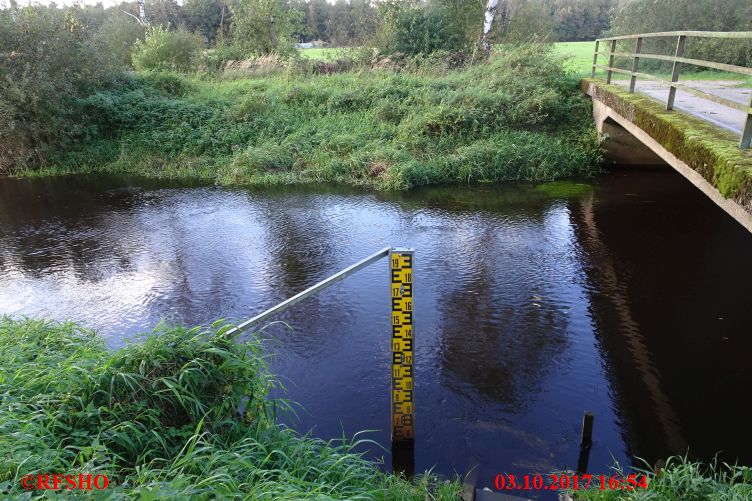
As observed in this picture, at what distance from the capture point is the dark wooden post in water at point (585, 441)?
4.61m

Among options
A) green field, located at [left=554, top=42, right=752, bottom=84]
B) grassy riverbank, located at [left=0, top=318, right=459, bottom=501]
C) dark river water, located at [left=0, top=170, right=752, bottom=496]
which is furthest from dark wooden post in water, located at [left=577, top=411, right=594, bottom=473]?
green field, located at [left=554, top=42, right=752, bottom=84]

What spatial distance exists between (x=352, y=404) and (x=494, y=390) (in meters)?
Answer: 1.55

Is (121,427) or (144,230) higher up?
(121,427)

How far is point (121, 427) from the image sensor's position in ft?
10.9

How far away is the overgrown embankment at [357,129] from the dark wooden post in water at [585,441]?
9.56 metres

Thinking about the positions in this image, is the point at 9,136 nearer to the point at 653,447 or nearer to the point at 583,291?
the point at 583,291

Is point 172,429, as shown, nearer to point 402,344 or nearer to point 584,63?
point 402,344

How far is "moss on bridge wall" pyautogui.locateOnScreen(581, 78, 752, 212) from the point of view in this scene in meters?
4.79

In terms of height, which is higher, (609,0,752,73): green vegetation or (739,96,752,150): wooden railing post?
(609,0,752,73): green vegetation

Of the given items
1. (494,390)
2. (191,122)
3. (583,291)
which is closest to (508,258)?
(583,291)

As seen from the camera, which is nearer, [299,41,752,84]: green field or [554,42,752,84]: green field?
[554,42,752,84]: green field

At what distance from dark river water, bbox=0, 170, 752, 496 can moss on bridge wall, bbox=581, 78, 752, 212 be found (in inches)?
86.9

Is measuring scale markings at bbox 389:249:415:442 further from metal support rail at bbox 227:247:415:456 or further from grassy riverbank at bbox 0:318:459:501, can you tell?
grassy riverbank at bbox 0:318:459:501

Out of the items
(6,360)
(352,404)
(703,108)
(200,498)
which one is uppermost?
(703,108)
